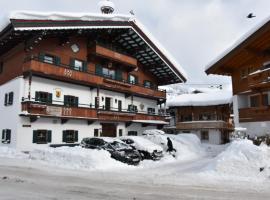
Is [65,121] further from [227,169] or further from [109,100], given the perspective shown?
[227,169]

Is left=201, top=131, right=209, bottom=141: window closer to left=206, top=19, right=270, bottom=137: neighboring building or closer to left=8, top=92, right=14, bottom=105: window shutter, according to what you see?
left=206, top=19, right=270, bottom=137: neighboring building

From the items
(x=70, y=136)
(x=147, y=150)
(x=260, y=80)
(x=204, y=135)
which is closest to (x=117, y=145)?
(x=147, y=150)

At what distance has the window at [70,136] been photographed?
1057 inches

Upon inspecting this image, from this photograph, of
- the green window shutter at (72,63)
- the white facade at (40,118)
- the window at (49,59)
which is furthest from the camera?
the green window shutter at (72,63)

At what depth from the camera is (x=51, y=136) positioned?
25672 millimetres

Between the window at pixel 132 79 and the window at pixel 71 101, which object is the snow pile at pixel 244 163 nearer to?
the window at pixel 71 101

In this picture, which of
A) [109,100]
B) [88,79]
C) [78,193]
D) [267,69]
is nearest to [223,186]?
[78,193]

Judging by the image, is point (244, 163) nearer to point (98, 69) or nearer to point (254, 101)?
point (254, 101)

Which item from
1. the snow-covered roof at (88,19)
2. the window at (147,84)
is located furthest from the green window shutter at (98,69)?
the window at (147,84)

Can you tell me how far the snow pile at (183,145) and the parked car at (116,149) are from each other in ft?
19.8

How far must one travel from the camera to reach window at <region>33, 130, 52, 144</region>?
24.4 metres

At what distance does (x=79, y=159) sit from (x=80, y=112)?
1001 cm

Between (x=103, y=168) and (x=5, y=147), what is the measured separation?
1071 centimetres

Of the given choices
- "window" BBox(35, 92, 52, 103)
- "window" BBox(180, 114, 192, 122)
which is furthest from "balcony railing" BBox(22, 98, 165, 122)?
"window" BBox(180, 114, 192, 122)
